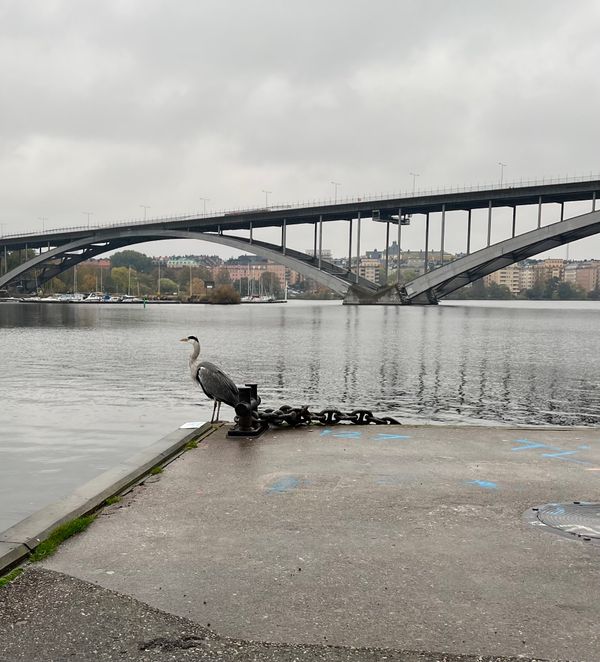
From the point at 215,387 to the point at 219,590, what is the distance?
6307 mm

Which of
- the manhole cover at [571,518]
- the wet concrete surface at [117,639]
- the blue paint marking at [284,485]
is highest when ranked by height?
the manhole cover at [571,518]

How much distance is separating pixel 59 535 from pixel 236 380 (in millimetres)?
16701

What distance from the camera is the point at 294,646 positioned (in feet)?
11.9

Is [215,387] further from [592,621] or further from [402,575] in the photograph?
[592,621]

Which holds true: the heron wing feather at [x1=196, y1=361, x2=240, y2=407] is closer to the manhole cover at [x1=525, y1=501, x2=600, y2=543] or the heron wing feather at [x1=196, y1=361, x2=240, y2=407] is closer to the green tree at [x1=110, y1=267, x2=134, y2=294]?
the manhole cover at [x1=525, y1=501, x2=600, y2=543]

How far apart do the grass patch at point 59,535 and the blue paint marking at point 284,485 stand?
1.77 meters

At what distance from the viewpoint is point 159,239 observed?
12925cm

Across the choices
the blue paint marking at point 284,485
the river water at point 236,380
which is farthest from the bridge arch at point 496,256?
the blue paint marking at point 284,485

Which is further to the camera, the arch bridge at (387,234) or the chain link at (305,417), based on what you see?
the arch bridge at (387,234)

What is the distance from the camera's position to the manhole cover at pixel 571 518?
17.7 feet

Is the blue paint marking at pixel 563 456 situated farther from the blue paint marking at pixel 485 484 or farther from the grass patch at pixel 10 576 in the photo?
the grass patch at pixel 10 576

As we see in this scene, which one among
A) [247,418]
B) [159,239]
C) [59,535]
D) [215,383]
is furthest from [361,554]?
[159,239]

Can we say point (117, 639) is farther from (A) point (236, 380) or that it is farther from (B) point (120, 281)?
(B) point (120, 281)

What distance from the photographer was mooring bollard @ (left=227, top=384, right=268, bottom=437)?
9320mm
